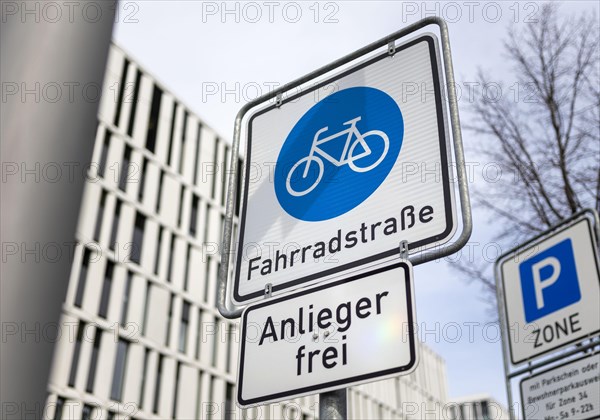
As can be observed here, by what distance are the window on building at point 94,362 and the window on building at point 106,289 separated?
736 mm

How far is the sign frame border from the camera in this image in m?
1.67

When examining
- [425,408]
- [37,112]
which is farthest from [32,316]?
[425,408]

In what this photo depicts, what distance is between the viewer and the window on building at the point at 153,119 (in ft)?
93.0

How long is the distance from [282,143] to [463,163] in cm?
63

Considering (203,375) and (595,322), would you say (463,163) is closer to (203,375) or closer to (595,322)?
(595,322)

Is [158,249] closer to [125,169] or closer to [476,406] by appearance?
[125,169]

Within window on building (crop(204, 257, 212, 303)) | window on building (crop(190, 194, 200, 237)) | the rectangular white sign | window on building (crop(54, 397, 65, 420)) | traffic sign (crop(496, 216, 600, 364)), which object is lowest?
the rectangular white sign

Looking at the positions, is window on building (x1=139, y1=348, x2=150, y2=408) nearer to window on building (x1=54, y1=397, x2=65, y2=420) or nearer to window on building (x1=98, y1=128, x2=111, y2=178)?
window on building (x1=54, y1=397, x2=65, y2=420)

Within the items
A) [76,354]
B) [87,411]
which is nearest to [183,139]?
[76,354]

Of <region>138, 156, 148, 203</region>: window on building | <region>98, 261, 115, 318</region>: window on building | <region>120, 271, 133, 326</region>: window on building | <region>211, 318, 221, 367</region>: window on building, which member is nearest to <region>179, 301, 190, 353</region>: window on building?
<region>211, 318, 221, 367</region>: window on building

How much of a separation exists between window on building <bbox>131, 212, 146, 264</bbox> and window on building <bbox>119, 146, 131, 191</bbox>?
1.35 meters

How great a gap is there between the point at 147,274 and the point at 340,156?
81.7 ft

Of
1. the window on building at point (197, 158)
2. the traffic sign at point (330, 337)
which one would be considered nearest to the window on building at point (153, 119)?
the window on building at point (197, 158)

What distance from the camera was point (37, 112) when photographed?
0.83 meters
